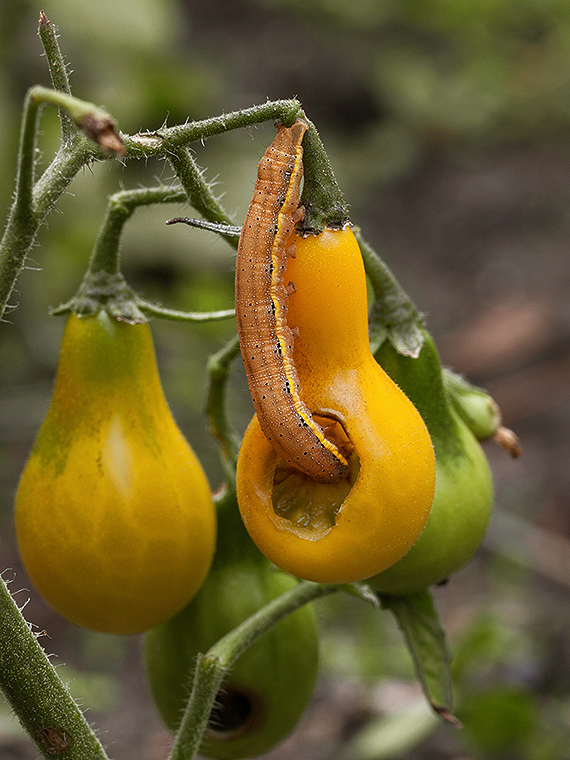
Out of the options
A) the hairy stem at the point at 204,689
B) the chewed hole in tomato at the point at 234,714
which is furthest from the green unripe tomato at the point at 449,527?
the chewed hole in tomato at the point at 234,714

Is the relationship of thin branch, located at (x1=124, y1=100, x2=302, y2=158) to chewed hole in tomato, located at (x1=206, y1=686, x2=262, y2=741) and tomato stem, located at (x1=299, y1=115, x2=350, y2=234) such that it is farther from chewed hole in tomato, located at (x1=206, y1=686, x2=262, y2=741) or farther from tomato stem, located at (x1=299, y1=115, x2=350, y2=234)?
chewed hole in tomato, located at (x1=206, y1=686, x2=262, y2=741)

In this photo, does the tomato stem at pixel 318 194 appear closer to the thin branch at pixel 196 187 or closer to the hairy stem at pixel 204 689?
the thin branch at pixel 196 187

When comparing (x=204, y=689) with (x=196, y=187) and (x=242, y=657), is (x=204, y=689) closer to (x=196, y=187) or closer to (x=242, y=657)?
(x=242, y=657)

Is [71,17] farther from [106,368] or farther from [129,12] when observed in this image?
[106,368]

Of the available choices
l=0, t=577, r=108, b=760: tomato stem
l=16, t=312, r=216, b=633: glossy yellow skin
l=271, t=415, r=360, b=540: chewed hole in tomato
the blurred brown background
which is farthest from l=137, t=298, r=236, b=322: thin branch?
l=0, t=577, r=108, b=760: tomato stem

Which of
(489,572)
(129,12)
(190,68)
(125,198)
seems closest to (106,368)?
(125,198)
